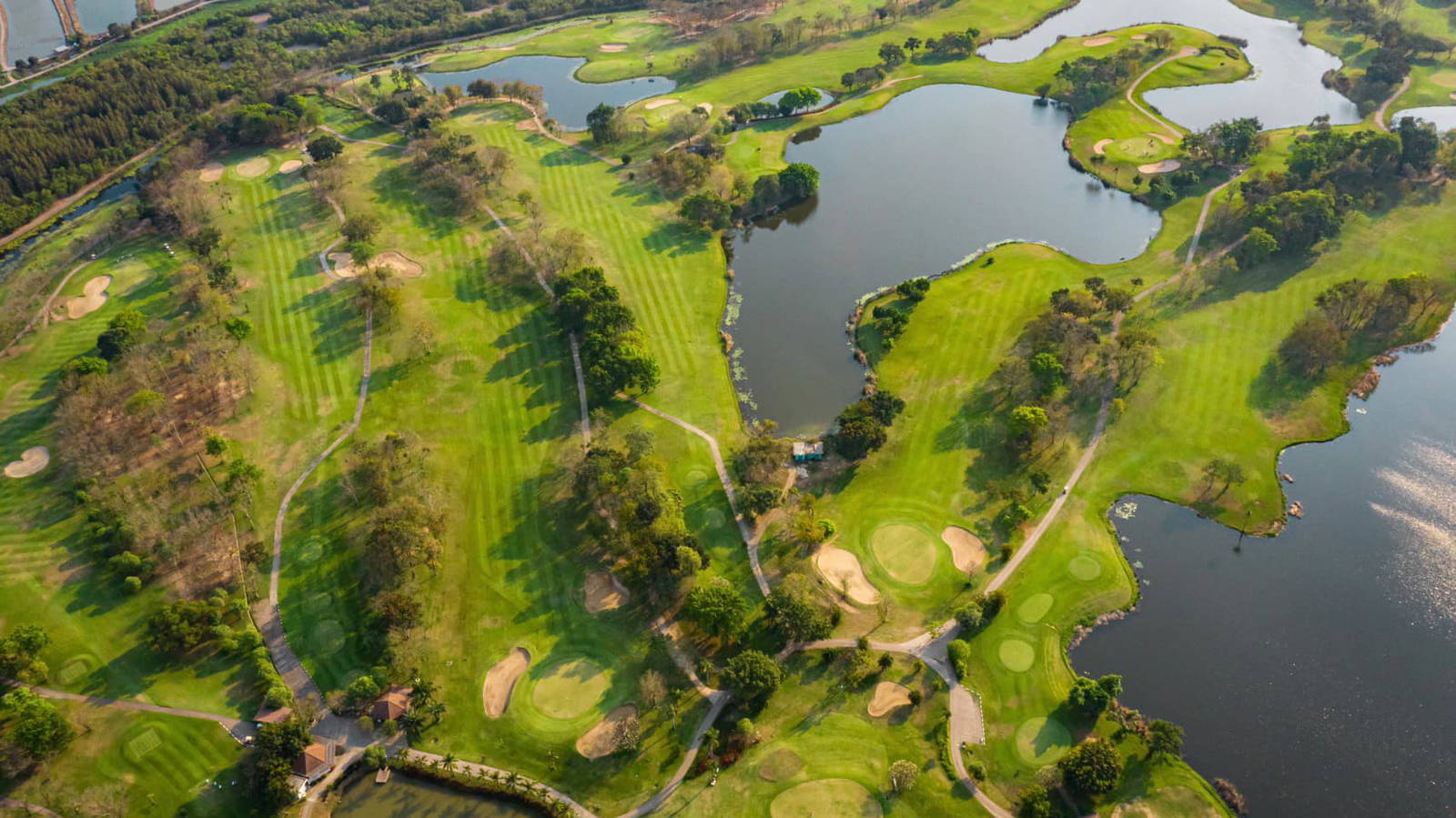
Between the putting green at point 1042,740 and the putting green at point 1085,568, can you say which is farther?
the putting green at point 1085,568

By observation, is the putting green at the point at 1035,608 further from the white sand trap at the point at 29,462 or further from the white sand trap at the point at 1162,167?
the white sand trap at the point at 29,462

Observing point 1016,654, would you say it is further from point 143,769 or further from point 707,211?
point 707,211

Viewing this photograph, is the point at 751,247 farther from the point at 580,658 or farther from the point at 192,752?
the point at 192,752

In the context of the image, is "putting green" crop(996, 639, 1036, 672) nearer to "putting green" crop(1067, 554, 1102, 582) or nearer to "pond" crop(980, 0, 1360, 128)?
"putting green" crop(1067, 554, 1102, 582)

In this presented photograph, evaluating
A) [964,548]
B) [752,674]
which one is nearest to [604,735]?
[752,674]

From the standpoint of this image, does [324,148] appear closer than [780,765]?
No

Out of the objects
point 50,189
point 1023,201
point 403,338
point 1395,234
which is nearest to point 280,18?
point 50,189

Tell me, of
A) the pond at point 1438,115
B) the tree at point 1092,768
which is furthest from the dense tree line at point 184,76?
the pond at point 1438,115
